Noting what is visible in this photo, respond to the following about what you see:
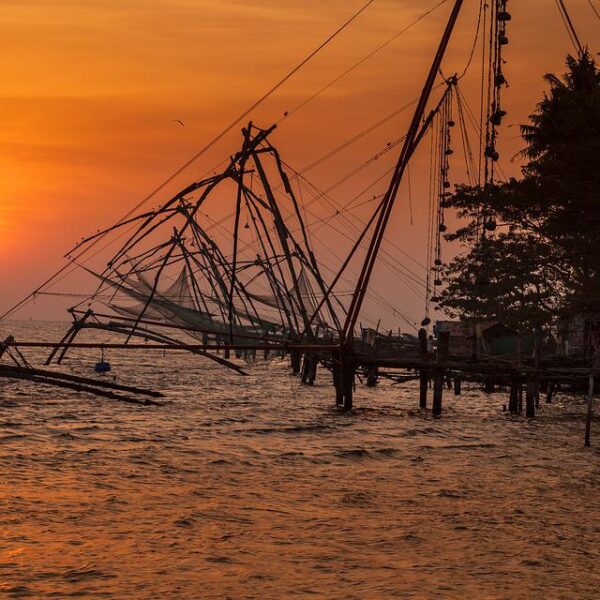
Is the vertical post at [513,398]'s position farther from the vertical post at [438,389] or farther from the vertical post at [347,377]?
the vertical post at [347,377]

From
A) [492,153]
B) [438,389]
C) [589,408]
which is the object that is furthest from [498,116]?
[438,389]

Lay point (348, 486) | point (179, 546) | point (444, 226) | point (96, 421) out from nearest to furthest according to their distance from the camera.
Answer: point (179, 546), point (348, 486), point (96, 421), point (444, 226)

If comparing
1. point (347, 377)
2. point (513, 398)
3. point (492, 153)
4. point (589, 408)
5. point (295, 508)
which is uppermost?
point (492, 153)

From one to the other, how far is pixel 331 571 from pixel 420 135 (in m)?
11.4

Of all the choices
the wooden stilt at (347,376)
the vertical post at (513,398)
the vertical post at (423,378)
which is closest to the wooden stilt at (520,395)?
the vertical post at (513,398)

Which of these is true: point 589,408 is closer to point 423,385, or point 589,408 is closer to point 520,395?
point 520,395

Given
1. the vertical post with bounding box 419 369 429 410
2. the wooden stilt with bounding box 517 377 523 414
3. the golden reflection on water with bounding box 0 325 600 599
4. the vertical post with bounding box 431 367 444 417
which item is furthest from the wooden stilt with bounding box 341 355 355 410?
the wooden stilt with bounding box 517 377 523 414

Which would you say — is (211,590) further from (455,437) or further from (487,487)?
(455,437)

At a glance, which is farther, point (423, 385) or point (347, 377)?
point (423, 385)

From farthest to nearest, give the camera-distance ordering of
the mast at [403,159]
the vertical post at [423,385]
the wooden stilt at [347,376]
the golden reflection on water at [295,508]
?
the vertical post at [423,385]
the wooden stilt at [347,376]
the mast at [403,159]
the golden reflection on water at [295,508]

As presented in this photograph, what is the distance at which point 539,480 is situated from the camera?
47.3 feet

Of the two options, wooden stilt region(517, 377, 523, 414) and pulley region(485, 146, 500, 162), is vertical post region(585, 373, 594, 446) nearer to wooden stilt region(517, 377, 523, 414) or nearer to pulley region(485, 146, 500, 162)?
pulley region(485, 146, 500, 162)

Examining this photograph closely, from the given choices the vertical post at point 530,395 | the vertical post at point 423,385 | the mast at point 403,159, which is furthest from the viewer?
the vertical post at point 423,385

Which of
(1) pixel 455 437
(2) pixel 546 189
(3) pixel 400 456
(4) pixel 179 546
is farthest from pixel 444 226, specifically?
(4) pixel 179 546
